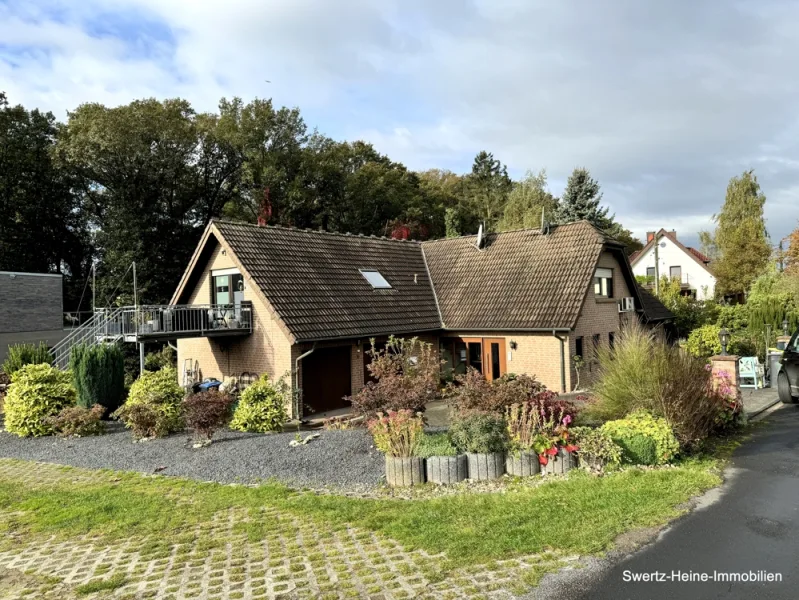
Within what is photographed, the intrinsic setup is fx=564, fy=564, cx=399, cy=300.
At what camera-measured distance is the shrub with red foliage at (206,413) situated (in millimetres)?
11695

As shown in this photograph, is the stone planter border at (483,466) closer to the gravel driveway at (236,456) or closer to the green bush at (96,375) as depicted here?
the gravel driveway at (236,456)

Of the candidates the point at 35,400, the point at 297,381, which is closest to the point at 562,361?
the point at 297,381

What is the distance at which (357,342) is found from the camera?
17750mm

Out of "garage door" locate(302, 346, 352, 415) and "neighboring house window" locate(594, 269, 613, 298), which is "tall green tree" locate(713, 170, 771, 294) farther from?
"garage door" locate(302, 346, 352, 415)

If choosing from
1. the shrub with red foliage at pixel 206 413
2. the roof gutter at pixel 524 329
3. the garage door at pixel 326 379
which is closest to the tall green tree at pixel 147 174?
the garage door at pixel 326 379

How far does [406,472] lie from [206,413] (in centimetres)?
510

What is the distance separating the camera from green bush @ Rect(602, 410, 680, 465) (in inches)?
357

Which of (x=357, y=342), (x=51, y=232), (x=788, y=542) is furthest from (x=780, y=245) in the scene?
(x=51, y=232)

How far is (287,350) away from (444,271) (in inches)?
350

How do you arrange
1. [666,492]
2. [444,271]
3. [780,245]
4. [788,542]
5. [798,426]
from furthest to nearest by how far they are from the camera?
[780,245] → [444,271] → [798,426] → [666,492] → [788,542]

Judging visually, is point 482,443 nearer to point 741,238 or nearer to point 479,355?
point 479,355

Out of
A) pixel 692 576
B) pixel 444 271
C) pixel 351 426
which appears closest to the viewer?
pixel 692 576

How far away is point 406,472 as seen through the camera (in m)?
8.66

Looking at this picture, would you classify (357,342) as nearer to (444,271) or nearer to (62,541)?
(444,271)
